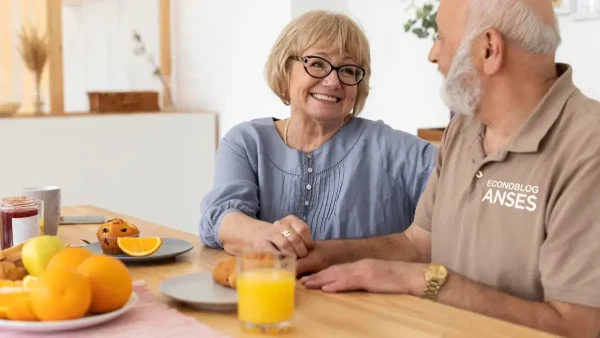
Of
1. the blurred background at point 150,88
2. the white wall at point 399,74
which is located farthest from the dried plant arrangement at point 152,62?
the white wall at point 399,74

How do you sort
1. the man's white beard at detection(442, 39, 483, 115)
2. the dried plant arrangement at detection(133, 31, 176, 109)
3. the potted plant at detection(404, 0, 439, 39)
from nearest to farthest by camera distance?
the man's white beard at detection(442, 39, 483, 115)
the potted plant at detection(404, 0, 439, 39)
the dried plant arrangement at detection(133, 31, 176, 109)

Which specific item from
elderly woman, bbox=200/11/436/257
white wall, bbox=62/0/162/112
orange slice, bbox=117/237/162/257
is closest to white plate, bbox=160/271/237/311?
orange slice, bbox=117/237/162/257

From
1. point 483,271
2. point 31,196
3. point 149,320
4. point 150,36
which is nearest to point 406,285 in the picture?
point 483,271

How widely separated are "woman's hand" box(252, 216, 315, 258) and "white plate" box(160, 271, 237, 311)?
7.7 inches

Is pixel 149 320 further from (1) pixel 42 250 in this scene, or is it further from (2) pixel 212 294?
(1) pixel 42 250

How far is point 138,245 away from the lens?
1762 millimetres

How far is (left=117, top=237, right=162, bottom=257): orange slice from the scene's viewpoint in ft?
5.71

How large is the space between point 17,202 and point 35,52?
2.82 meters

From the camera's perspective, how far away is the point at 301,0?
4.14 meters

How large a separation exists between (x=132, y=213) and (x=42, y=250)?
3.28 meters

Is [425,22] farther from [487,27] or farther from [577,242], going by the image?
[577,242]

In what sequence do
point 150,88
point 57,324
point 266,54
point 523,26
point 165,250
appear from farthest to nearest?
point 150,88
point 266,54
point 165,250
point 523,26
point 57,324

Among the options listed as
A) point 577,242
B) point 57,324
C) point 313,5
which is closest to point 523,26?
point 577,242

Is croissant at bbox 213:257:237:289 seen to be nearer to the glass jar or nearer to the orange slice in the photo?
the orange slice
